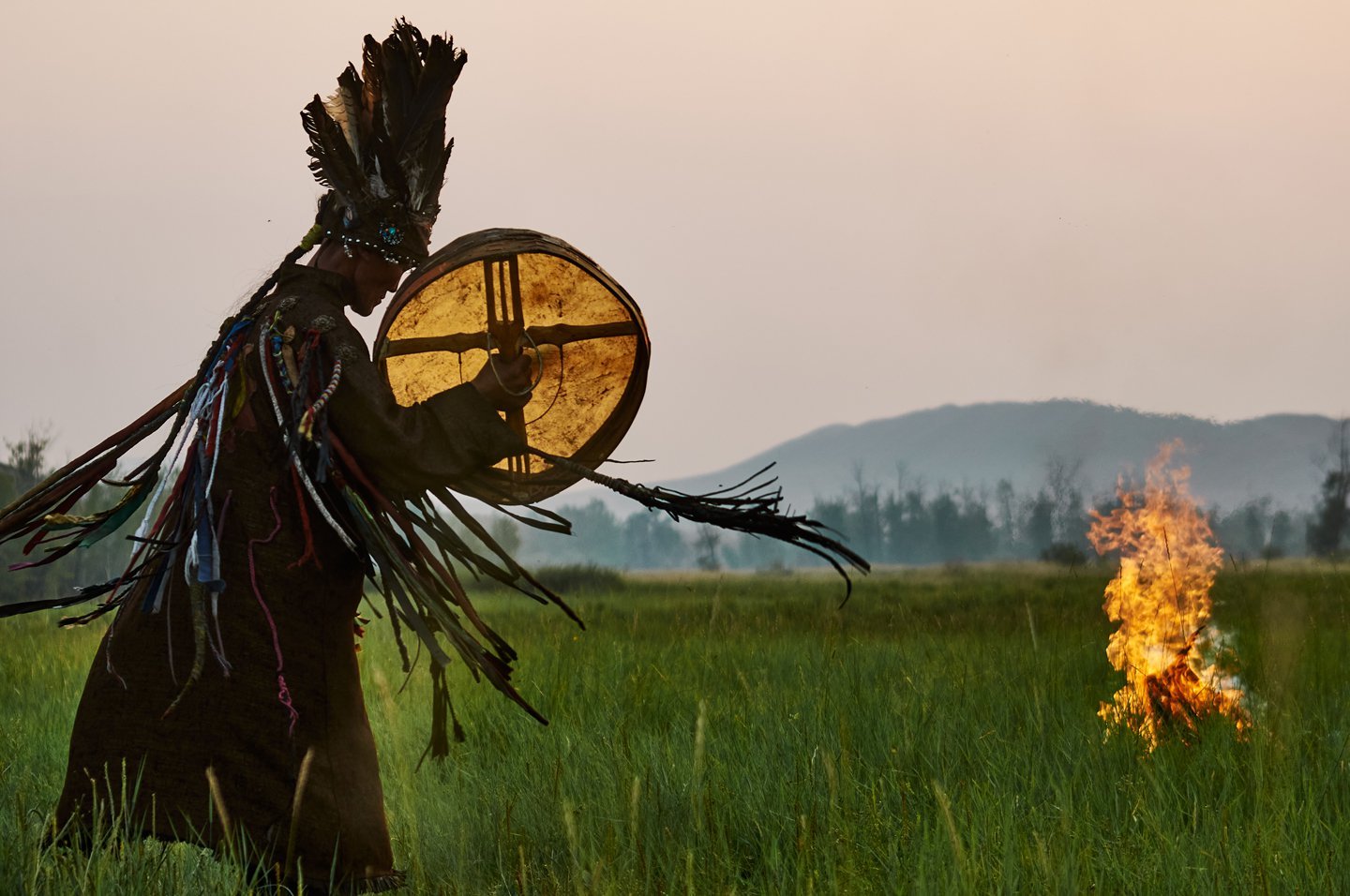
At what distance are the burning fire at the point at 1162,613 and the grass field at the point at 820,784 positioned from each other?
0.61 ft

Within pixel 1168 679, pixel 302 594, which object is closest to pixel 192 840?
pixel 302 594

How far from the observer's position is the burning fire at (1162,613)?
444 cm

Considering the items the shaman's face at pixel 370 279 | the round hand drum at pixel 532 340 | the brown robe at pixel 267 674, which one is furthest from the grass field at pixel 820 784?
the shaman's face at pixel 370 279

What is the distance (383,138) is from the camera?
3318 millimetres

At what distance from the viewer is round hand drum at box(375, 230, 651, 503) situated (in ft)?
11.0

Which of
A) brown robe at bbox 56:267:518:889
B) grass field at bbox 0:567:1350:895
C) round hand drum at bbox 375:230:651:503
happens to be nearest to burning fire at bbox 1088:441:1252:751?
grass field at bbox 0:567:1350:895

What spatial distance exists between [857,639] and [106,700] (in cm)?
543

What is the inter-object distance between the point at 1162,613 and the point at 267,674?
11.3 ft

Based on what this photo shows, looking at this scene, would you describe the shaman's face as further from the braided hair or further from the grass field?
the grass field

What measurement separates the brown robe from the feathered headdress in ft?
1.08

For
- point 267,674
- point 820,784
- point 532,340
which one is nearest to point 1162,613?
point 820,784

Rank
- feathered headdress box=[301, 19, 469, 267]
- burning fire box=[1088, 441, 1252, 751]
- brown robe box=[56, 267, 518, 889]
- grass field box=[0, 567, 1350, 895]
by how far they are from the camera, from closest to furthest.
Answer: grass field box=[0, 567, 1350, 895] → brown robe box=[56, 267, 518, 889] → feathered headdress box=[301, 19, 469, 267] → burning fire box=[1088, 441, 1252, 751]

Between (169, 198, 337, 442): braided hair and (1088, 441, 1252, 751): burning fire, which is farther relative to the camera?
(1088, 441, 1252, 751): burning fire

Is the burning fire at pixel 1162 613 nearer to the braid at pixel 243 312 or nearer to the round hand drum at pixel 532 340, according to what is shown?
the round hand drum at pixel 532 340
